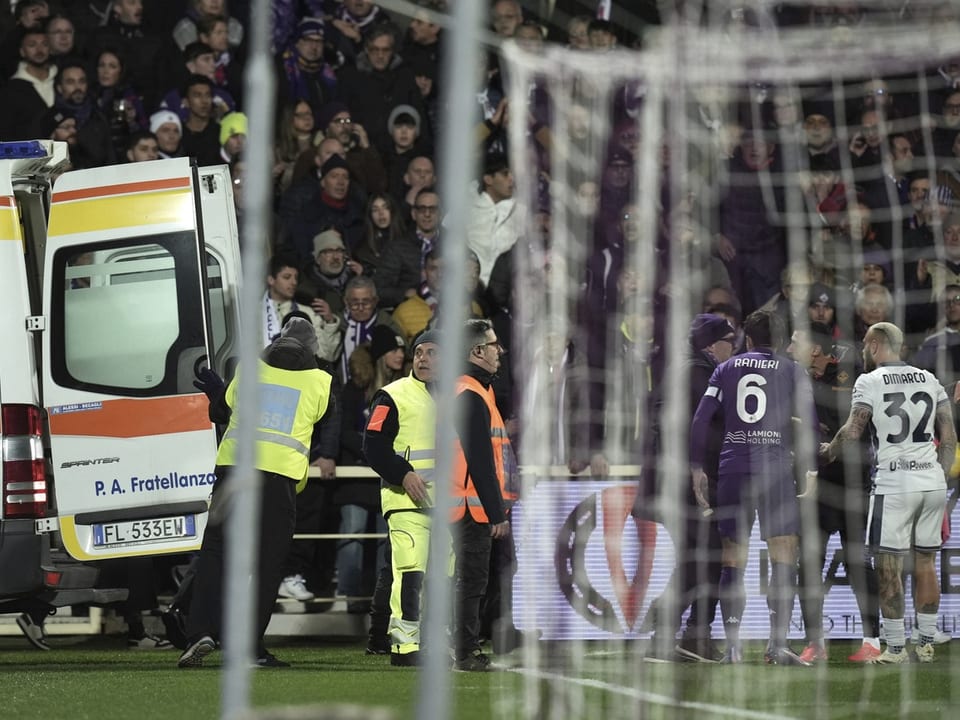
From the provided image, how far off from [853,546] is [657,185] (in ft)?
11.5

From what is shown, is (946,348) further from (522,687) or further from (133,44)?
(133,44)

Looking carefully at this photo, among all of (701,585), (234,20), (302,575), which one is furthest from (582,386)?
(234,20)

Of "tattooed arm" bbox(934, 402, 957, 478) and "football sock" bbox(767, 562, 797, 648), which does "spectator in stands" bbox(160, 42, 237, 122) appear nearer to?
"football sock" bbox(767, 562, 797, 648)

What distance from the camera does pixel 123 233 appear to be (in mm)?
11250

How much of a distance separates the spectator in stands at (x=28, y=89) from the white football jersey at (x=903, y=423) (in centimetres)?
749

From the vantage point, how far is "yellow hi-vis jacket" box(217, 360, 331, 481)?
10531 millimetres

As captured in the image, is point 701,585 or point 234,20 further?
point 234,20

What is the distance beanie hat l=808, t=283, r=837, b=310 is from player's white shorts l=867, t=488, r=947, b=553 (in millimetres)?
1585

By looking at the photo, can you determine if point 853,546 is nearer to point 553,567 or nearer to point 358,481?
point 553,567

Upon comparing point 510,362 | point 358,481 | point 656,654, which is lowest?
point 656,654

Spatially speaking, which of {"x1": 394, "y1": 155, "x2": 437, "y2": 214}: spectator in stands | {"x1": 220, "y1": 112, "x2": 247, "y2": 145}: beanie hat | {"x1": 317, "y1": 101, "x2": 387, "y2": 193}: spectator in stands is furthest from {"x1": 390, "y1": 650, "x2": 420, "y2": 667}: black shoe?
{"x1": 220, "y1": 112, "x2": 247, "y2": 145}: beanie hat

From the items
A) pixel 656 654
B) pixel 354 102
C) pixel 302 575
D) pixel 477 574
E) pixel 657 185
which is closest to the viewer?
pixel 477 574

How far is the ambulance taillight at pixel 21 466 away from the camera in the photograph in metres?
10.5

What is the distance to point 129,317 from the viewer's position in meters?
11.5
